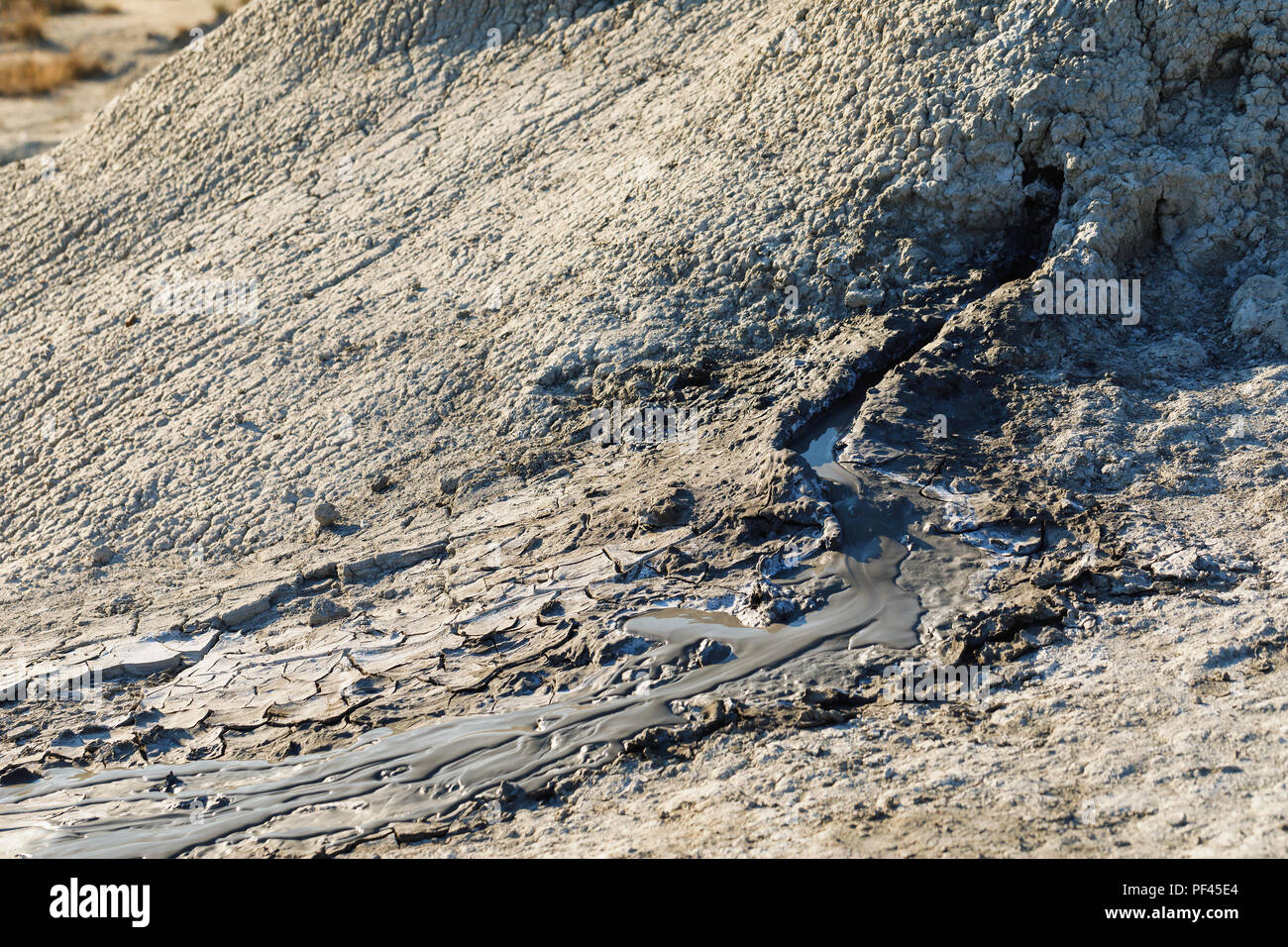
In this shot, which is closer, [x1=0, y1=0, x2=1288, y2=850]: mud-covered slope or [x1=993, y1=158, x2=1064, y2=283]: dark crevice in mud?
[x1=0, y1=0, x2=1288, y2=850]: mud-covered slope

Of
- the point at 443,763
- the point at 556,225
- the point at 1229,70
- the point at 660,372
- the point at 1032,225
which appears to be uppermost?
the point at 1229,70

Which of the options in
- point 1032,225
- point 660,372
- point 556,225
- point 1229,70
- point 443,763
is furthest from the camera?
point 556,225

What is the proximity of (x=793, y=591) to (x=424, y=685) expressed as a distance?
1.25m

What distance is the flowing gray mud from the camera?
114 inches

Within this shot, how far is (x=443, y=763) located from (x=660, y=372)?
6.56ft

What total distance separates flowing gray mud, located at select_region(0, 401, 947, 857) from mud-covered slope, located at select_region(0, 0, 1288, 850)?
98 millimetres

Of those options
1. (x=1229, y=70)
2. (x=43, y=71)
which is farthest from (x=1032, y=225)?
(x=43, y=71)

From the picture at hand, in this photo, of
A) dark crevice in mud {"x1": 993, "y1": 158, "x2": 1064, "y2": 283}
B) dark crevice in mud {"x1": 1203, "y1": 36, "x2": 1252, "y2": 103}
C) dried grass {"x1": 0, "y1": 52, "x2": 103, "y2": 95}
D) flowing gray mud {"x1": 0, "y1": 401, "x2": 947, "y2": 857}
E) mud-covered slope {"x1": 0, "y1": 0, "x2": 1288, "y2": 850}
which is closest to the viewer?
flowing gray mud {"x1": 0, "y1": 401, "x2": 947, "y2": 857}

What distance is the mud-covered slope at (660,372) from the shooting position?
3.47 m

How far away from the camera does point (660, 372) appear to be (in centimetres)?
439

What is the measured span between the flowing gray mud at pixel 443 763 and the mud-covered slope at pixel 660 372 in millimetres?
98

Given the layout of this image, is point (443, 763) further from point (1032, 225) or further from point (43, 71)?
point (43, 71)

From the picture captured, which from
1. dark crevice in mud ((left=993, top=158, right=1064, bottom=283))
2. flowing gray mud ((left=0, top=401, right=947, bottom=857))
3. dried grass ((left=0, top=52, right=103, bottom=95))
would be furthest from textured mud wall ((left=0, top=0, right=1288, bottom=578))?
dried grass ((left=0, top=52, right=103, bottom=95))

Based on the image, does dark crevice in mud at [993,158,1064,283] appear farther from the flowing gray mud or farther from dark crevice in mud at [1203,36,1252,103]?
the flowing gray mud
